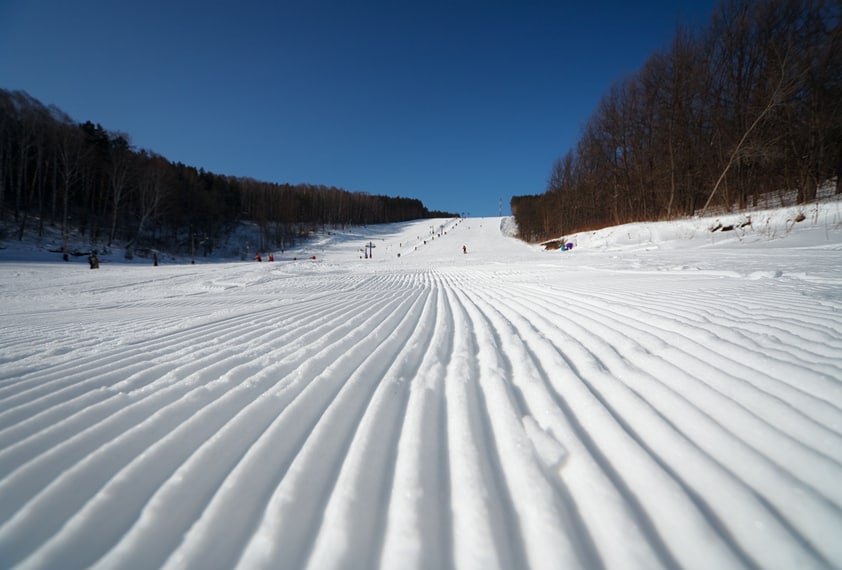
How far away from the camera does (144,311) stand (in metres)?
5.01

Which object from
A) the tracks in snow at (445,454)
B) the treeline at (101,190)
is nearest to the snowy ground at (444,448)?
the tracks in snow at (445,454)

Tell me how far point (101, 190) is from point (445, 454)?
1732 inches

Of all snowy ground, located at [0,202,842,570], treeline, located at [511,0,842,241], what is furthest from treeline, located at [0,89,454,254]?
treeline, located at [511,0,842,241]

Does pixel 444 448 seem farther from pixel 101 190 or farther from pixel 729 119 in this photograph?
pixel 101 190

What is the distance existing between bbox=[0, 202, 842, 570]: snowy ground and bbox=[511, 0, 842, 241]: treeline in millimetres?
16876

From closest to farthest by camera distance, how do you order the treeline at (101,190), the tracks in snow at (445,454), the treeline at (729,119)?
the tracks in snow at (445,454) → the treeline at (729,119) → the treeline at (101,190)

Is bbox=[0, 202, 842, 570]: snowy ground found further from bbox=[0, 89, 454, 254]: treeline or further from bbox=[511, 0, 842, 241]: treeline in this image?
bbox=[0, 89, 454, 254]: treeline

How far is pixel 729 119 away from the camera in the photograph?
15117 mm

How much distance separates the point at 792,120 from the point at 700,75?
5523 millimetres

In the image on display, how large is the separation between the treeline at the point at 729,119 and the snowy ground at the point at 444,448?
16.9m

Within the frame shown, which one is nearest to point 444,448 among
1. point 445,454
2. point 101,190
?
point 445,454

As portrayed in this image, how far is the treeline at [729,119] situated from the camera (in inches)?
482

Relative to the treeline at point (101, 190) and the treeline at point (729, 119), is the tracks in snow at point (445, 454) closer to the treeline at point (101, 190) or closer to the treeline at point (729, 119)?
the treeline at point (729, 119)

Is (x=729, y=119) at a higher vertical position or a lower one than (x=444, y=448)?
higher
